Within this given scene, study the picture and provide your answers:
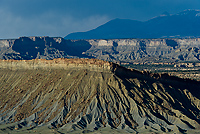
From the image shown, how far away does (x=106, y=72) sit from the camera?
108 metres

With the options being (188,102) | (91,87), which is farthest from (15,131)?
(188,102)

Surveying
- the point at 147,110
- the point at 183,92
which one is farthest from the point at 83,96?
the point at 183,92

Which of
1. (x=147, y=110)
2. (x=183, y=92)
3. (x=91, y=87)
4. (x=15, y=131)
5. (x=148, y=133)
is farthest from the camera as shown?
(x=183, y=92)

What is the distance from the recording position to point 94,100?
9956cm

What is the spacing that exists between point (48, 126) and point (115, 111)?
16.5 meters

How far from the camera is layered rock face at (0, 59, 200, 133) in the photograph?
9281 centimetres

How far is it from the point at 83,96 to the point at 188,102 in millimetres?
30029

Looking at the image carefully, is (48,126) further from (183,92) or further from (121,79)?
(183,92)

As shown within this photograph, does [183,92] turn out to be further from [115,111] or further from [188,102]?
[115,111]

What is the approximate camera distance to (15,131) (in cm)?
9075

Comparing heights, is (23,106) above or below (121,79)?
below

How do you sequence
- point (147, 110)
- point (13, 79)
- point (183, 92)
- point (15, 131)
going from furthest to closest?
point (13, 79) → point (183, 92) → point (147, 110) → point (15, 131)

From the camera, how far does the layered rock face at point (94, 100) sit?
305 feet

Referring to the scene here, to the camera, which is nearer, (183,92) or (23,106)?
(23,106)
